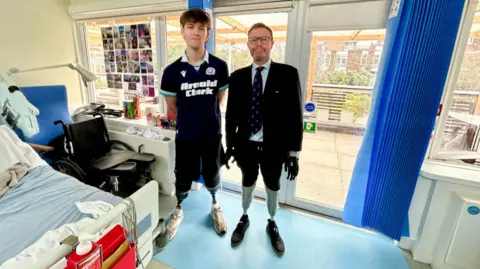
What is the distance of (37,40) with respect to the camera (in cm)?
257

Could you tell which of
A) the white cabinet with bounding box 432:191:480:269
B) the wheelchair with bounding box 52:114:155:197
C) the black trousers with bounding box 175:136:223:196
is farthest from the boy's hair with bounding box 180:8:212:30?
the white cabinet with bounding box 432:191:480:269

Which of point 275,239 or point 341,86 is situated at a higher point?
point 341,86

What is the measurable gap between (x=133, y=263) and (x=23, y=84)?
9.03 ft

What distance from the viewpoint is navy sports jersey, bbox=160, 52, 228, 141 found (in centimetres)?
169

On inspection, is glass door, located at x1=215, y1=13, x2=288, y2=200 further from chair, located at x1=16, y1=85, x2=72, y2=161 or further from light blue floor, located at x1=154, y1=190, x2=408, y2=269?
chair, located at x1=16, y1=85, x2=72, y2=161

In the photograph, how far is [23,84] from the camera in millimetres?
2539

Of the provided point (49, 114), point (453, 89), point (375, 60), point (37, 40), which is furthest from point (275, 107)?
point (37, 40)

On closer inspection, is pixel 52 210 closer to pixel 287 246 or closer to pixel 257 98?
pixel 257 98

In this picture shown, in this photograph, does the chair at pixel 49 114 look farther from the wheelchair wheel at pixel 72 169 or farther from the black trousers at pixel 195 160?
the black trousers at pixel 195 160

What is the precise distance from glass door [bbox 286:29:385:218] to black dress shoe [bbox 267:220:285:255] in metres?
0.49

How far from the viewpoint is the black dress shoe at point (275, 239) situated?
1.75 metres

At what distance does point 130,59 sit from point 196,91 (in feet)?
4.99

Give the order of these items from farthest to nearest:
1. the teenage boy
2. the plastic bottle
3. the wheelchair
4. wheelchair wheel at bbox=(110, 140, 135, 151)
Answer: wheelchair wheel at bbox=(110, 140, 135, 151) < the wheelchair < the teenage boy < the plastic bottle

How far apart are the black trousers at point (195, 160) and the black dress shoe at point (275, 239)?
0.60m
